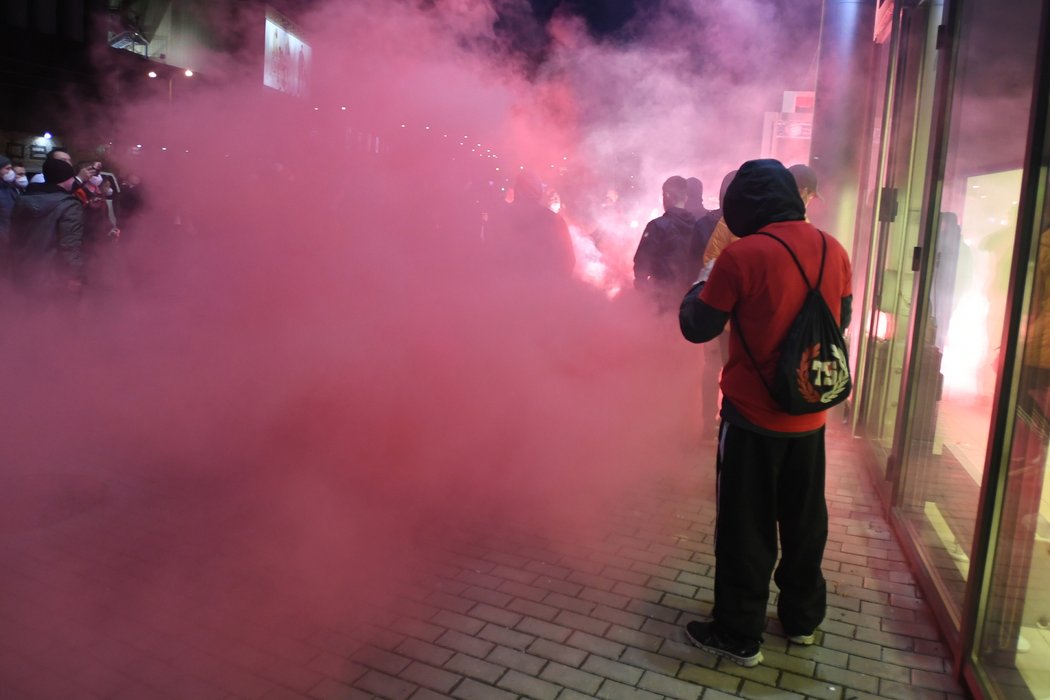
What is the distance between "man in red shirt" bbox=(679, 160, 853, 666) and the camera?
9.36 ft

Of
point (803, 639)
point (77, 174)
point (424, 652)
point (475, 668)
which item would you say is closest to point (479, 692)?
point (475, 668)

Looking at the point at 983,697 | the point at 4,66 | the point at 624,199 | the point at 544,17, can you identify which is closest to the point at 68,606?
the point at 983,697

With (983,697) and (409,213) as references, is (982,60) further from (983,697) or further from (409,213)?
(409,213)

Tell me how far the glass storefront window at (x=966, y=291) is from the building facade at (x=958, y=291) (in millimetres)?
11

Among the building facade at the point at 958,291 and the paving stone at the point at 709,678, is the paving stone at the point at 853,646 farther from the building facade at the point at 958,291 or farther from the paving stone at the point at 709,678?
the paving stone at the point at 709,678

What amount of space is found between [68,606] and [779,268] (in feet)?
9.71

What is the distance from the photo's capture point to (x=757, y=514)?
3.04 metres

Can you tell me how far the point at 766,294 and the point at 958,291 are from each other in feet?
7.43

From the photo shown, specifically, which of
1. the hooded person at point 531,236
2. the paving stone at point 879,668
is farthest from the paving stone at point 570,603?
the hooded person at point 531,236

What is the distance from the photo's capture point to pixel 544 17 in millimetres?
15109

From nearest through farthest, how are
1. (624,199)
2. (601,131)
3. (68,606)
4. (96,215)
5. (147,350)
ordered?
1. (68,606)
2. (147,350)
3. (96,215)
4. (601,131)
5. (624,199)

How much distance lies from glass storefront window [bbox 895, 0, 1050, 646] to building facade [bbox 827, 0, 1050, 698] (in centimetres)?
1

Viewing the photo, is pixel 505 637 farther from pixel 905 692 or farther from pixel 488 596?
pixel 905 692

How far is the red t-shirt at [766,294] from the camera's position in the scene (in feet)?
9.29
